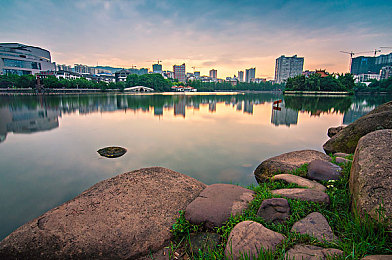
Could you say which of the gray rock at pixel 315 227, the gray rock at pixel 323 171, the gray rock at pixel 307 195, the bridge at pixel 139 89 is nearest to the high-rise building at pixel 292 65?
the bridge at pixel 139 89

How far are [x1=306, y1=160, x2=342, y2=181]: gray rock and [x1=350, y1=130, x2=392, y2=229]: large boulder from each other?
98 centimetres

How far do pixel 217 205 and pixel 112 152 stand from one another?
252 inches

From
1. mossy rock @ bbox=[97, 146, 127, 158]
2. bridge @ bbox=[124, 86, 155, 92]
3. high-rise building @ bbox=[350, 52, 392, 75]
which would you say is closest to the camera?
mossy rock @ bbox=[97, 146, 127, 158]

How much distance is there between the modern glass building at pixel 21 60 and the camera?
82.5 metres

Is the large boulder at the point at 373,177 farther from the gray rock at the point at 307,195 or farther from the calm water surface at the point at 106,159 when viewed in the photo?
the calm water surface at the point at 106,159

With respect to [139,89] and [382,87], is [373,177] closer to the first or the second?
[382,87]

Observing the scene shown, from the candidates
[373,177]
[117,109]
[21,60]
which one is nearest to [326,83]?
[117,109]

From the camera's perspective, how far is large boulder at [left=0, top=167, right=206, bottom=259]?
10.3ft

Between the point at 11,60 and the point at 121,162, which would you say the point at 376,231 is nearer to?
the point at 121,162

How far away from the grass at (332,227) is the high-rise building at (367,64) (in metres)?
235

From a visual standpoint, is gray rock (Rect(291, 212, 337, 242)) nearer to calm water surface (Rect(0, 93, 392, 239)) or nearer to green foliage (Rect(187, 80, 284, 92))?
calm water surface (Rect(0, 93, 392, 239))

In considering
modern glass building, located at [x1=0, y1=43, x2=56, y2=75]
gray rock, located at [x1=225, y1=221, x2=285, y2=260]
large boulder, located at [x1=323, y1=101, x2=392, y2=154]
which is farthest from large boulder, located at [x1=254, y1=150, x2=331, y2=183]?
modern glass building, located at [x1=0, y1=43, x2=56, y2=75]

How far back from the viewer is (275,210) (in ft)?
11.3

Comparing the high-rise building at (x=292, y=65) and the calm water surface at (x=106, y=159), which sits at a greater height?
the high-rise building at (x=292, y=65)
